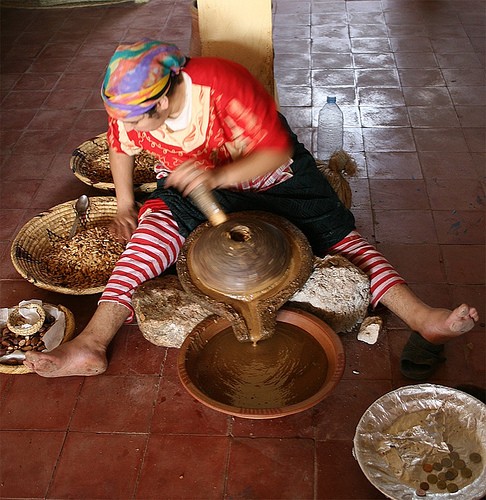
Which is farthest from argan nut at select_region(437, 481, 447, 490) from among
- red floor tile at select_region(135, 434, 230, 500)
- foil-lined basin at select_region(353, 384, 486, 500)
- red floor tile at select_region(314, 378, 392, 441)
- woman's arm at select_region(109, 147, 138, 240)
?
woman's arm at select_region(109, 147, 138, 240)

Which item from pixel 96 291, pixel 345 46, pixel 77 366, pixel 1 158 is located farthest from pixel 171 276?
pixel 345 46

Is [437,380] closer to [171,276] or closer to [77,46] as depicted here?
[171,276]

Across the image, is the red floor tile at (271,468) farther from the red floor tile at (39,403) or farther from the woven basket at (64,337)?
the woven basket at (64,337)

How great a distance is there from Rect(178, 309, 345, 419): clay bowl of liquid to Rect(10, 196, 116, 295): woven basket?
1.90 ft

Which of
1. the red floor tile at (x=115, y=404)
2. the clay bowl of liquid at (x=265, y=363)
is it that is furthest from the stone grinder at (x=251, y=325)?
the red floor tile at (x=115, y=404)

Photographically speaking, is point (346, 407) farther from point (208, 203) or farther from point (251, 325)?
point (208, 203)

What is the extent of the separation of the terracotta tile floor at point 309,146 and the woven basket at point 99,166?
0.47ft

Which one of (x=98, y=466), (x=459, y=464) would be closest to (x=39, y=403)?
(x=98, y=466)

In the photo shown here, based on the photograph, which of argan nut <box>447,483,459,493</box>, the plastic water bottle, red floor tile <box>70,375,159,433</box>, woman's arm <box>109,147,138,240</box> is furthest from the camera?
the plastic water bottle

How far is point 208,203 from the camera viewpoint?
2.17 meters

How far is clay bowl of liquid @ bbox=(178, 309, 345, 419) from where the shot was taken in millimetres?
2158

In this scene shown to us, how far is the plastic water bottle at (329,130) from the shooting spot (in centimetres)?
355

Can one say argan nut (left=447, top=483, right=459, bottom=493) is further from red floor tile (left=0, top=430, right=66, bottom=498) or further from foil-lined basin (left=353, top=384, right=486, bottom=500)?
red floor tile (left=0, top=430, right=66, bottom=498)

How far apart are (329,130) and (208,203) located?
1721 millimetres
